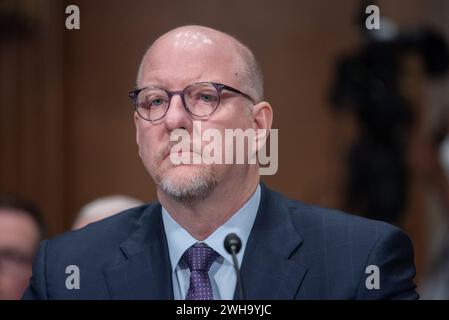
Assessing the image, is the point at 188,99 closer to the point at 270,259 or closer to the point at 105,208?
the point at 270,259

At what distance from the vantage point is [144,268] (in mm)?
1491

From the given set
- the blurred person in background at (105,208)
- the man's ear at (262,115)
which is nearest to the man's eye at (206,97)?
the man's ear at (262,115)

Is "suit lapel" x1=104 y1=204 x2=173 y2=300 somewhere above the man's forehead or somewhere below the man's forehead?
below

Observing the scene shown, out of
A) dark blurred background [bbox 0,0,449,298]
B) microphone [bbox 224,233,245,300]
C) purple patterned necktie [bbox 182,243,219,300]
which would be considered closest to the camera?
microphone [bbox 224,233,245,300]

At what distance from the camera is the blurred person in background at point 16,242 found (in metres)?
2.03

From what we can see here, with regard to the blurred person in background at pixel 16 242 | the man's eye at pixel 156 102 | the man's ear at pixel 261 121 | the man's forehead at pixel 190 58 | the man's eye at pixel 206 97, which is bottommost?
the blurred person in background at pixel 16 242

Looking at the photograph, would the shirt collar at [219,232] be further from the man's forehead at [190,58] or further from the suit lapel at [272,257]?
the man's forehead at [190,58]

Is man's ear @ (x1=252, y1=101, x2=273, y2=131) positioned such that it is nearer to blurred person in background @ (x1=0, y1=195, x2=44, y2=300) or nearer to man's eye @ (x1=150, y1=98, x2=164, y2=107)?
man's eye @ (x1=150, y1=98, x2=164, y2=107)

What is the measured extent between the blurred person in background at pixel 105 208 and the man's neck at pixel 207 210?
53 cm

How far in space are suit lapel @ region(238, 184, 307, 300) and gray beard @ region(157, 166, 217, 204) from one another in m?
0.14

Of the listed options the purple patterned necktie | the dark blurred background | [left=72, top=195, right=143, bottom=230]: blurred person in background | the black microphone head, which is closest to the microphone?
the black microphone head

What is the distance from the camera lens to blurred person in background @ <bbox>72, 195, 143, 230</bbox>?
6.74 ft

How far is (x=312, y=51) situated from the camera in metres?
2.78
